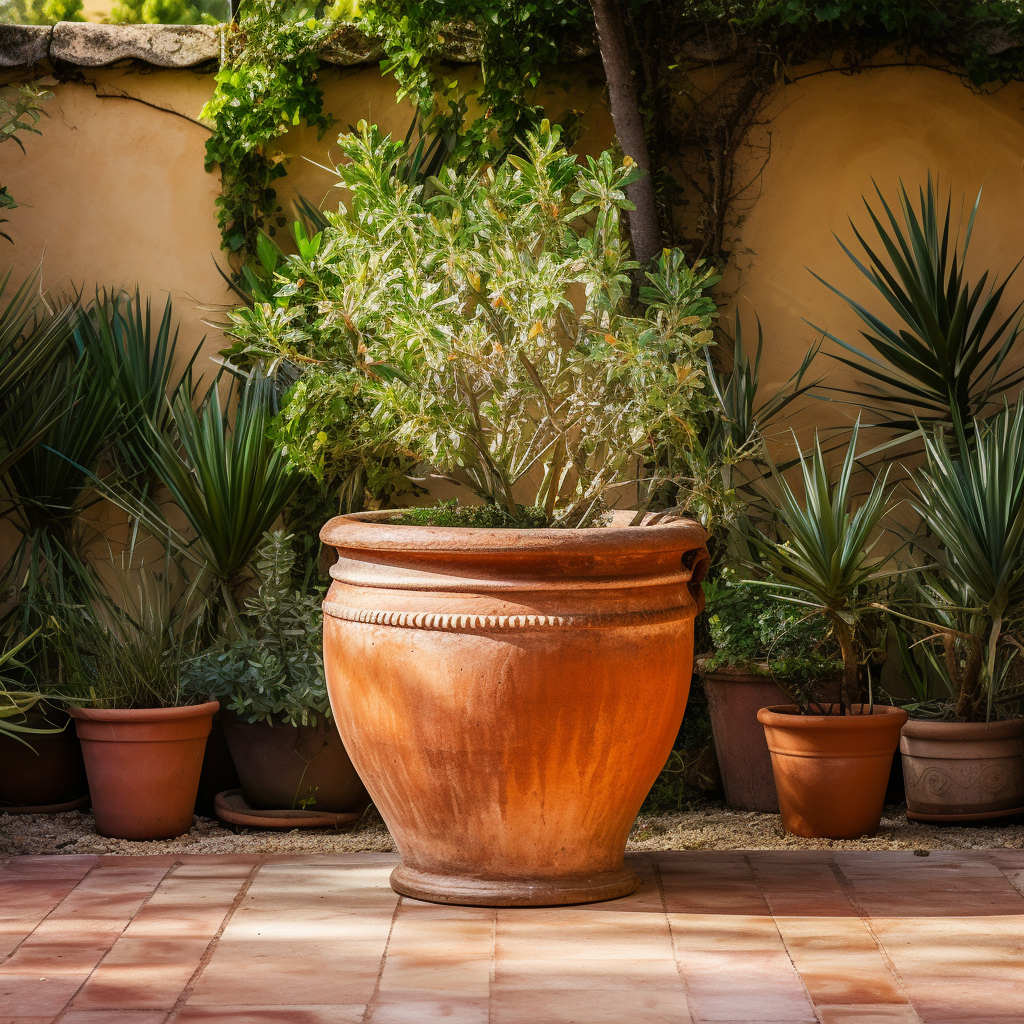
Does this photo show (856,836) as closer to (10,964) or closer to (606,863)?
(606,863)

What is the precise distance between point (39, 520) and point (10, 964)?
1823 millimetres

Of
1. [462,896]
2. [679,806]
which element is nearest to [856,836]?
[679,806]

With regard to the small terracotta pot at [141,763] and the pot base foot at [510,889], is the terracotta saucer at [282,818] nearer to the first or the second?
the small terracotta pot at [141,763]

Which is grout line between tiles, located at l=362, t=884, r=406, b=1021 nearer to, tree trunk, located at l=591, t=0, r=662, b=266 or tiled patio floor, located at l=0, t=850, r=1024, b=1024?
tiled patio floor, located at l=0, t=850, r=1024, b=1024

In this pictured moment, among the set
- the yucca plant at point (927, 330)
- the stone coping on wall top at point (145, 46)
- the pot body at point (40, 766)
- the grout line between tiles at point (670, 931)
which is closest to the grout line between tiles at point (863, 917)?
the grout line between tiles at point (670, 931)

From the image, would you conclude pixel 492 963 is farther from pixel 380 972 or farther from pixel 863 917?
pixel 863 917

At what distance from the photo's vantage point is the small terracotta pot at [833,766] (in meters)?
3.29

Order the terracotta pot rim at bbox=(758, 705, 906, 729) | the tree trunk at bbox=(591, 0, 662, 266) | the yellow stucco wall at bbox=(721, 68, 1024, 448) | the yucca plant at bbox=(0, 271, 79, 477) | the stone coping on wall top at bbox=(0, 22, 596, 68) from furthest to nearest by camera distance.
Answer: the yellow stucco wall at bbox=(721, 68, 1024, 448) < the stone coping on wall top at bbox=(0, 22, 596, 68) < the tree trunk at bbox=(591, 0, 662, 266) < the yucca plant at bbox=(0, 271, 79, 477) < the terracotta pot rim at bbox=(758, 705, 906, 729)

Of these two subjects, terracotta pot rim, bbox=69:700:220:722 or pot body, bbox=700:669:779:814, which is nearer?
terracotta pot rim, bbox=69:700:220:722

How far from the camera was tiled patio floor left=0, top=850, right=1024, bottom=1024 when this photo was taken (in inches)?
83.8

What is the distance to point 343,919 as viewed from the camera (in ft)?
8.60

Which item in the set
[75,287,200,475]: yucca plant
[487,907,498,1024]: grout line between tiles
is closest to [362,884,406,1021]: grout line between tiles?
[487,907,498,1024]: grout line between tiles

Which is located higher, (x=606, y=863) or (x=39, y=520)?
(x=39, y=520)

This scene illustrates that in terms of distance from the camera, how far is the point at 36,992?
2215 mm
